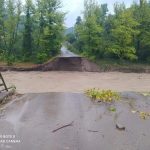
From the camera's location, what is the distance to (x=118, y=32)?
35000 millimetres

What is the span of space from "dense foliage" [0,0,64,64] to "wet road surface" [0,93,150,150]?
77.5ft

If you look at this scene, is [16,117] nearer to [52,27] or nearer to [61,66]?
[61,66]

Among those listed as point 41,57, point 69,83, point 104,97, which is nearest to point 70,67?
point 41,57

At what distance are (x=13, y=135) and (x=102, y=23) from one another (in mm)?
32973

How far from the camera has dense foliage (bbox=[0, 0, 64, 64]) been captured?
3550 cm

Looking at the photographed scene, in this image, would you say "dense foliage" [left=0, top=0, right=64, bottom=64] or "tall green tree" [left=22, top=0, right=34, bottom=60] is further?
"tall green tree" [left=22, top=0, right=34, bottom=60]

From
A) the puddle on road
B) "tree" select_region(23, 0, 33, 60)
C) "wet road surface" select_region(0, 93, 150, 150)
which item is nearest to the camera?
"wet road surface" select_region(0, 93, 150, 150)

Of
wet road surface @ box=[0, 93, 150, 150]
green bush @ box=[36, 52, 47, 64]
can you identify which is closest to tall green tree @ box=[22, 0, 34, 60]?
green bush @ box=[36, 52, 47, 64]

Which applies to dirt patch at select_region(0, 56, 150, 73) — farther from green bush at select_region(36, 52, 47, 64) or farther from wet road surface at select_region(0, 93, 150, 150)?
wet road surface at select_region(0, 93, 150, 150)

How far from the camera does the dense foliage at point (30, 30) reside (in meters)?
35.5

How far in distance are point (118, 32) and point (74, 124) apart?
27209 mm

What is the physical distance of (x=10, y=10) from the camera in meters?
37.2

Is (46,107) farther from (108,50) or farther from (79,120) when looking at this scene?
(108,50)

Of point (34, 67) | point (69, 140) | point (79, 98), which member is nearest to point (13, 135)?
point (69, 140)
